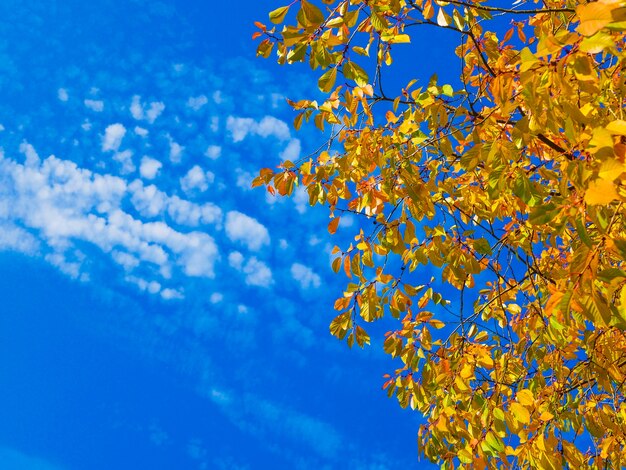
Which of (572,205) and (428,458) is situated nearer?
(572,205)

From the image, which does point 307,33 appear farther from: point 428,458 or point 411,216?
point 428,458

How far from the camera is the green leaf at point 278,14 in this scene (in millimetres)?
1872

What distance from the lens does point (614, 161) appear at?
1.16 metres

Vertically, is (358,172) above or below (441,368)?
above

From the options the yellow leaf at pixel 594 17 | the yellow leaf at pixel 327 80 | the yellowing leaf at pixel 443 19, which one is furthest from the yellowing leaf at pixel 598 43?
the yellowing leaf at pixel 443 19

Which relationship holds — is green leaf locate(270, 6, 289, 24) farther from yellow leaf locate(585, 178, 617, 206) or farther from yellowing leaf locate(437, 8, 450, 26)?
yellow leaf locate(585, 178, 617, 206)

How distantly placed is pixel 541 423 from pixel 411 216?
128 centimetres

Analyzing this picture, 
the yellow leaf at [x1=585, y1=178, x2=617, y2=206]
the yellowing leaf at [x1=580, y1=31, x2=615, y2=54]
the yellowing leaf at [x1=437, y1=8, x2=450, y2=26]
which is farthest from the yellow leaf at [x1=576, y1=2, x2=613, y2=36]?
the yellowing leaf at [x1=437, y1=8, x2=450, y2=26]

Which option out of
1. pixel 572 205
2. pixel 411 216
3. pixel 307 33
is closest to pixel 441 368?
pixel 411 216

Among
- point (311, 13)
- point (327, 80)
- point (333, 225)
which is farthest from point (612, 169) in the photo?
point (333, 225)

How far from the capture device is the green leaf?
1.87 m

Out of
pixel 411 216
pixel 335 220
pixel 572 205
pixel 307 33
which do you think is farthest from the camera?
pixel 335 220

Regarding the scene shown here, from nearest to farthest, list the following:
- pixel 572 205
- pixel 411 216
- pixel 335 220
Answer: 1. pixel 572 205
2. pixel 411 216
3. pixel 335 220

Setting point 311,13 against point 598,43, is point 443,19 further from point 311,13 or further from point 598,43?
point 598,43
